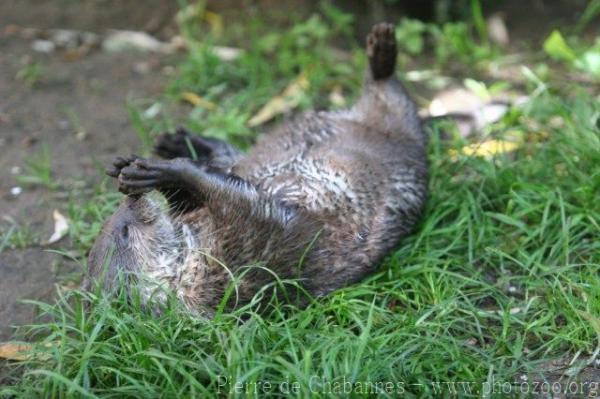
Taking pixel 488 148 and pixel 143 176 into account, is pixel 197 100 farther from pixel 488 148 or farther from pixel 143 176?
pixel 143 176

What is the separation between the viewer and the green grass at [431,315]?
277 cm

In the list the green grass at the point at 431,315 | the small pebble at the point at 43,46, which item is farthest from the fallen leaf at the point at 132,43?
the green grass at the point at 431,315

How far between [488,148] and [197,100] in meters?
1.85

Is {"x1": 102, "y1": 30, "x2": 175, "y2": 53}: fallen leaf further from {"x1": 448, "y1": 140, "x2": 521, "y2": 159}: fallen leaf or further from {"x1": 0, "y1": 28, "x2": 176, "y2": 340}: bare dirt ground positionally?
{"x1": 448, "y1": 140, "x2": 521, "y2": 159}: fallen leaf

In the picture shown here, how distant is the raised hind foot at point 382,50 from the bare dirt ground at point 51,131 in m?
1.45

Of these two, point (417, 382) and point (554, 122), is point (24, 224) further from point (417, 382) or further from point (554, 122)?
point (554, 122)

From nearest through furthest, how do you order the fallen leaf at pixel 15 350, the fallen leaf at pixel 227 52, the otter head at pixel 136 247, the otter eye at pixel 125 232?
1. the fallen leaf at pixel 15 350
2. the otter head at pixel 136 247
3. the otter eye at pixel 125 232
4. the fallen leaf at pixel 227 52

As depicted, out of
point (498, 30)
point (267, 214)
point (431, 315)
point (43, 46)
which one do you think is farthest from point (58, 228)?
point (498, 30)

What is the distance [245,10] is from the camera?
→ 6254mm

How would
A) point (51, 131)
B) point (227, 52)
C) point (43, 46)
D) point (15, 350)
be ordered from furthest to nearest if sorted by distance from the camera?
point (43, 46), point (227, 52), point (51, 131), point (15, 350)

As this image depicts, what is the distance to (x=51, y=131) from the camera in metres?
4.92

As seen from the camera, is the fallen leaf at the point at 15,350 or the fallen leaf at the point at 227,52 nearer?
the fallen leaf at the point at 15,350

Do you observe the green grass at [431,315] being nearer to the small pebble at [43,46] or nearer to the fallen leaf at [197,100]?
the fallen leaf at [197,100]

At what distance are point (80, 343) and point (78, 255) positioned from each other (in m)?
0.98
